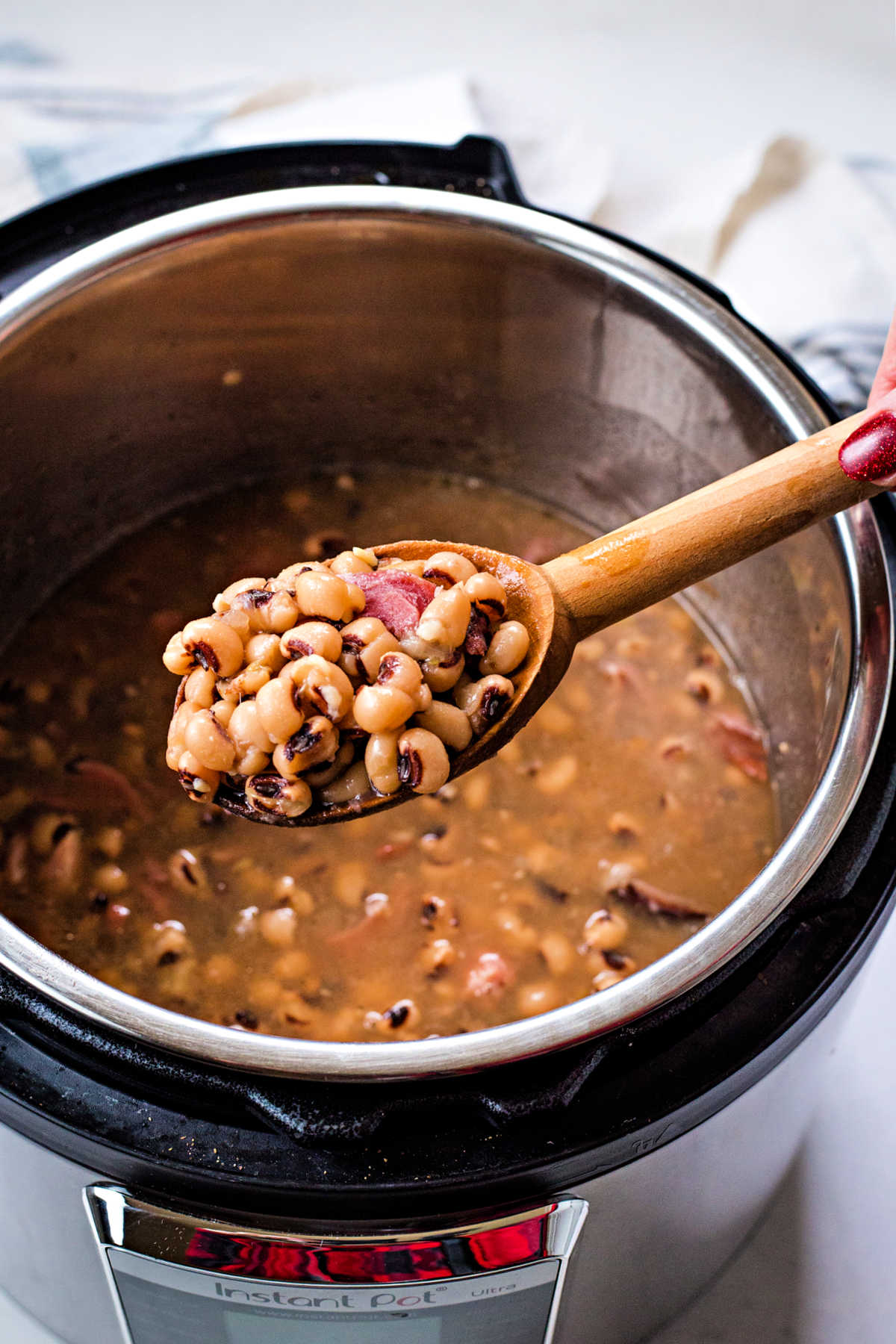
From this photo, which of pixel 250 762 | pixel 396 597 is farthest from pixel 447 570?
pixel 250 762

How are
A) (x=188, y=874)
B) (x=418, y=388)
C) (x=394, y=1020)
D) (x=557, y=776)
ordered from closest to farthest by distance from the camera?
(x=394, y=1020), (x=188, y=874), (x=557, y=776), (x=418, y=388)

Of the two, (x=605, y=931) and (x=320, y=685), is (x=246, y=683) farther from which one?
(x=605, y=931)

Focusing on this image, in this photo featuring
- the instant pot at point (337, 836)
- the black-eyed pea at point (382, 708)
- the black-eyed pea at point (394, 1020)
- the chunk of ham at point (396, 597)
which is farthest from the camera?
the black-eyed pea at point (394, 1020)

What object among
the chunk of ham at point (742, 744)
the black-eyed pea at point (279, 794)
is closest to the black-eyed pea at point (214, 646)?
the black-eyed pea at point (279, 794)

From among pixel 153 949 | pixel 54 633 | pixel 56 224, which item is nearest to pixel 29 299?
pixel 56 224

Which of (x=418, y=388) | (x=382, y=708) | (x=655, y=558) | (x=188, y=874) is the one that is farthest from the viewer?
(x=418, y=388)

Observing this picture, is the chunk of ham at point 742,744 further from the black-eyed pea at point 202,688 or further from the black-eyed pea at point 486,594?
the black-eyed pea at point 202,688

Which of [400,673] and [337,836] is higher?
[337,836]
